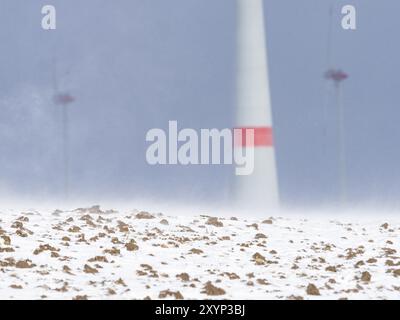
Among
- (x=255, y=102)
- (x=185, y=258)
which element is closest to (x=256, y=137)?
(x=255, y=102)

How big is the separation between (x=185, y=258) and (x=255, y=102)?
22.4 m

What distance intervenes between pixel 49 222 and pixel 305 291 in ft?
41.6

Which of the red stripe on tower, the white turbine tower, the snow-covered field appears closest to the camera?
the snow-covered field

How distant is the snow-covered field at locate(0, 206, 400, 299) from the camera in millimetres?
20016

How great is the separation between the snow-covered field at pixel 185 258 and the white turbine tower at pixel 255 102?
10224mm

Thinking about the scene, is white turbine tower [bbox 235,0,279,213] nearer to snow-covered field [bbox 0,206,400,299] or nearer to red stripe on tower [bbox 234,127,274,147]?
red stripe on tower [bbox 234,127,274,147]

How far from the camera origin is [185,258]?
24.7 metres

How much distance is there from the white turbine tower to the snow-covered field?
1022 cm

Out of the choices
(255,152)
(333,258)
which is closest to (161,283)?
(333,258)


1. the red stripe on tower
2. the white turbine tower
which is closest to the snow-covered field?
the red stripe on tower

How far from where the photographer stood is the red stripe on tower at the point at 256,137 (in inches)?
1741

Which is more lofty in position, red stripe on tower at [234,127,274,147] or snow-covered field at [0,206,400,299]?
red stripe on tower at [234,127,274,147]
